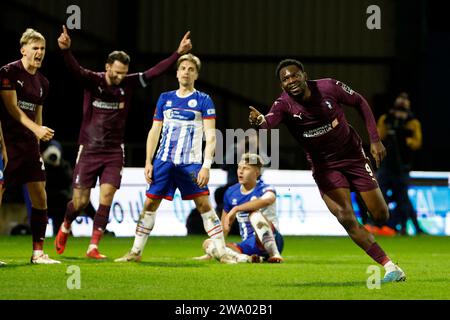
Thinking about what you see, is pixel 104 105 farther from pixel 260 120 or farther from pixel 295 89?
pixel 260 120

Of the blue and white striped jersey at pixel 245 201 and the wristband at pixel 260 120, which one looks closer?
the wristband at pixel 260 120

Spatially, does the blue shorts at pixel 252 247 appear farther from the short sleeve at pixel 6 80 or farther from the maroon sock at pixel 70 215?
the short sleeve at pixel 6 80

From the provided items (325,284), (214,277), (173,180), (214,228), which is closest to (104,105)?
(173,180)

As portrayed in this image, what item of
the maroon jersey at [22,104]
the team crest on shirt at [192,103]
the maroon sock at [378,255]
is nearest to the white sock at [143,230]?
the team crest on shirt at [192,103]

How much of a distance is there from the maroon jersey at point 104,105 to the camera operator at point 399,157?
260 inches

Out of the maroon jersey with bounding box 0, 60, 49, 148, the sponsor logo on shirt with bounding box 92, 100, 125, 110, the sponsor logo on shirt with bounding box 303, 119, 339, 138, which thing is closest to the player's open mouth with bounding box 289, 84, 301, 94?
the sponsor logo on shirt with bounding box 303, 119, 339, 138

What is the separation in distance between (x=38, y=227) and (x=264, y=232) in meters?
2.25

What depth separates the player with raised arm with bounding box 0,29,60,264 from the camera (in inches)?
365

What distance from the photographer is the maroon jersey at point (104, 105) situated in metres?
10.8

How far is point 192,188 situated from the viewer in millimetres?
9945

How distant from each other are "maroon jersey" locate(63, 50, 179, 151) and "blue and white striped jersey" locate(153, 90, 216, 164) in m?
0.90

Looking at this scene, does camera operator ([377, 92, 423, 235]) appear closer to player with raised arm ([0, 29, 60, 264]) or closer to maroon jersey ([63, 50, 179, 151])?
maroon jersey ([63, 50, 179, 151])
